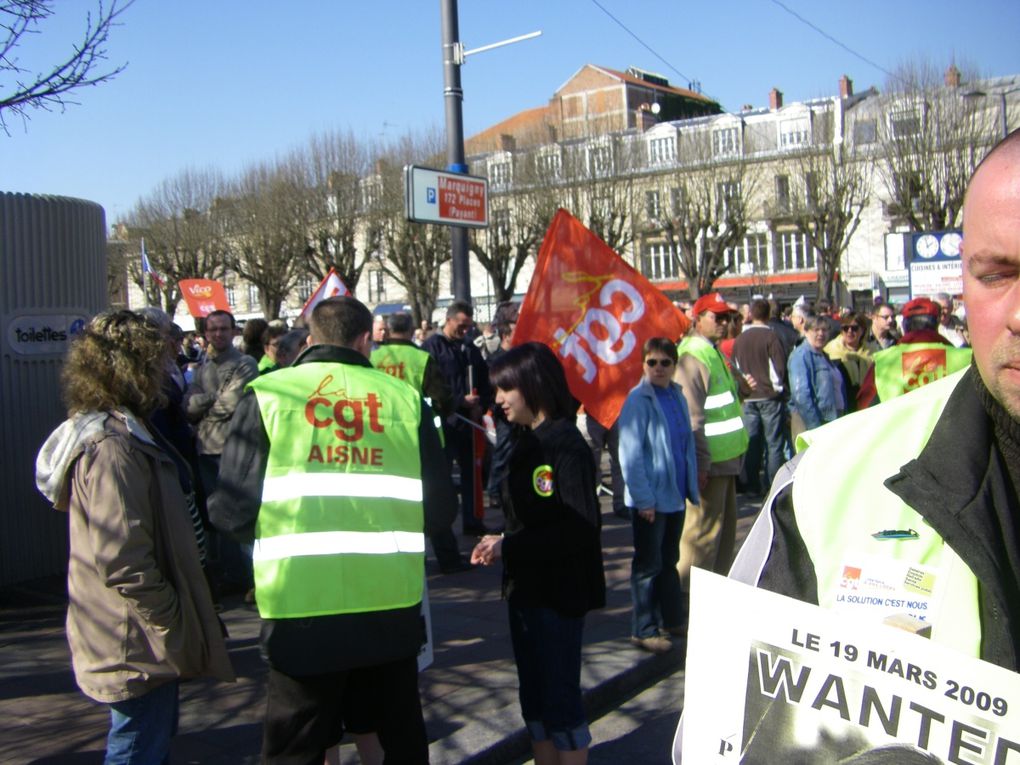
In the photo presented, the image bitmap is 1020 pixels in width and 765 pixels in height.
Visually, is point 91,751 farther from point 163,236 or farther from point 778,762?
point 163,236

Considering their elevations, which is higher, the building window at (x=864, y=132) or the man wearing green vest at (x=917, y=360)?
the building window at (x=864, y=132)

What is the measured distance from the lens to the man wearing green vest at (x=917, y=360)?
6.96 metres

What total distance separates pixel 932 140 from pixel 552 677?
29632 millimetres

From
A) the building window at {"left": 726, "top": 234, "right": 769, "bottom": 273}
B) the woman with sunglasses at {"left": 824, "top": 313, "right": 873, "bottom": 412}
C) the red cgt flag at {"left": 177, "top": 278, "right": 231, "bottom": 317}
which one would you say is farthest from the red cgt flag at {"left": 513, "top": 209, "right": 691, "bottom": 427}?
the building window at {"left": 726, "top": 234, "right": 769, "bottom": 273}

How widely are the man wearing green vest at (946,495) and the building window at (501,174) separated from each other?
3587cm

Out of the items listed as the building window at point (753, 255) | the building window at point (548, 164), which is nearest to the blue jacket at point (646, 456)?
the building window at point (548, 164)

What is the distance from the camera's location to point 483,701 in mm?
4746

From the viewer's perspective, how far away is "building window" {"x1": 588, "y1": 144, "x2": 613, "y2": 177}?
35.5 metres

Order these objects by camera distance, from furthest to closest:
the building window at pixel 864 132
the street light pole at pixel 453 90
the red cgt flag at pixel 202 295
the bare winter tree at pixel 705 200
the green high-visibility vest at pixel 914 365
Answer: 1. the bare winter tree at pixel 705 200
2. the building window at pixel 864 132
3. the red cgt flag at pixel 202 295
4. the street light pole at pixel 453 90
5. the green high-visibility vest at pixel 914 365

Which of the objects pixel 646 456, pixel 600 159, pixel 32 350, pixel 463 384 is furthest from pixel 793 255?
pixel 646 456

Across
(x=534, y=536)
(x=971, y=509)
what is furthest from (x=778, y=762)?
(x=534, y=536)

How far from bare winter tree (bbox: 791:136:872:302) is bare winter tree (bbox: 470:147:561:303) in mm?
9156

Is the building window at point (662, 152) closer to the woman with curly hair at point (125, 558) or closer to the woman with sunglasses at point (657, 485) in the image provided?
the woman with sunglasses at point (657, 485)

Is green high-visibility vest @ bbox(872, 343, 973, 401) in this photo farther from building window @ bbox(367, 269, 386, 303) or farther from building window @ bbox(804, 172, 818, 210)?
building window @ bbox(367, 269, 386, 303)
